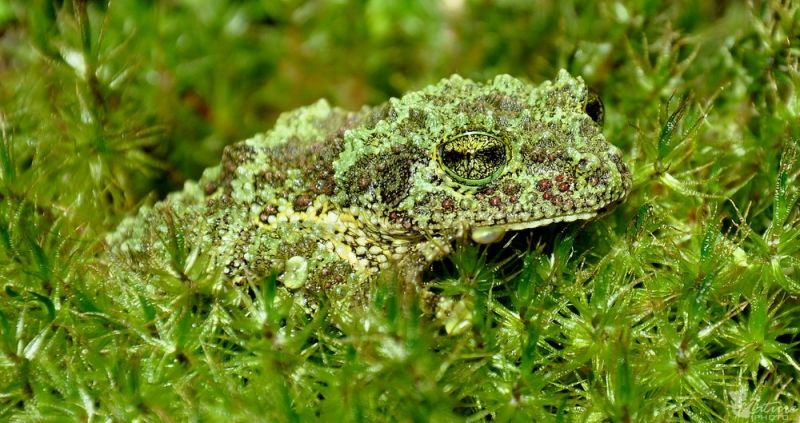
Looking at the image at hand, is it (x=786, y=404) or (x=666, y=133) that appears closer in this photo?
(x=786, y=404)

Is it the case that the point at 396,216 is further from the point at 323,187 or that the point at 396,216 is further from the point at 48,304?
the point at 48,304

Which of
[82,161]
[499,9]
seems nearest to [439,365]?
[82,161]

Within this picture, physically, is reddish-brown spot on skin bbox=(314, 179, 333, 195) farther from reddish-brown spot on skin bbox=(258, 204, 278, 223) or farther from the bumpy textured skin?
reddish-brown spot on skin bbox=(258, 204, 278, 223)

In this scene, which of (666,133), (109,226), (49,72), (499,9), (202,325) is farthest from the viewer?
(499,9)

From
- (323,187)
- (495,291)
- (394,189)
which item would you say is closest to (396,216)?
(394,189)

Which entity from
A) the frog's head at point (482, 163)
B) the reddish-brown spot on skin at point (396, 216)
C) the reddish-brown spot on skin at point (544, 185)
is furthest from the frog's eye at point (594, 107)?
the reddish-brown spot on skin at point (396, 216)

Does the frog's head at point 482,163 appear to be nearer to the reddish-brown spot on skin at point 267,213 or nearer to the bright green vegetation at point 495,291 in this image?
the bright green vegetation at point 495,291

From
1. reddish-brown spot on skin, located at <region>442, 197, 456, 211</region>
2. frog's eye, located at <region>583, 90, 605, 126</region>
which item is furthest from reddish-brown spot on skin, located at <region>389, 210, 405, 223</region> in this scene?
frog's eye, located at <region>583, 90, 605, 126</region>

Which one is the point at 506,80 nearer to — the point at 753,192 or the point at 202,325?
the point at 753,192
